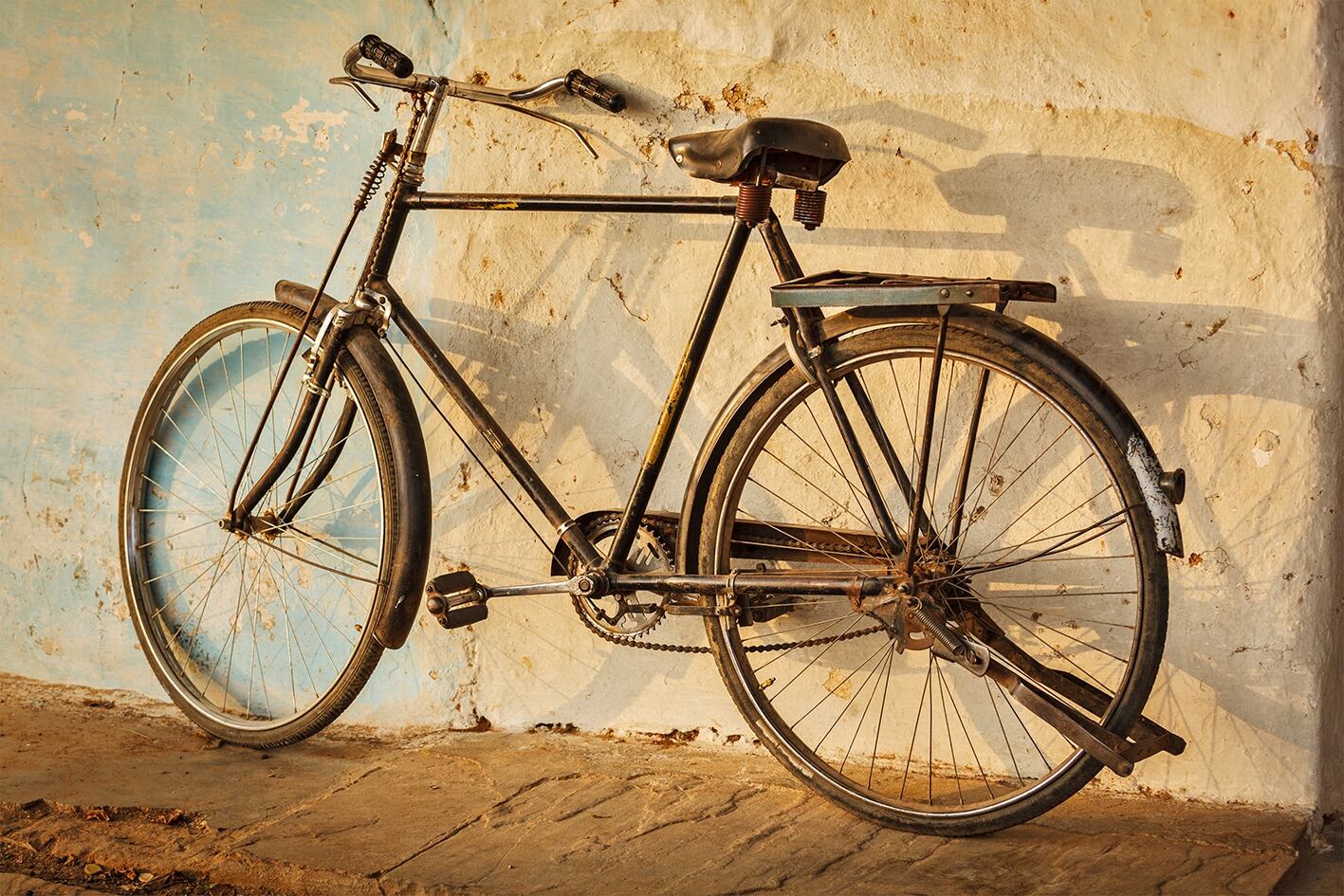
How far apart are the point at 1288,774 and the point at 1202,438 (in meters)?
0.71

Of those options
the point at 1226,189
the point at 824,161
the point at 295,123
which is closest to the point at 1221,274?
the point at 1226,189

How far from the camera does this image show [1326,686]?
2432mm

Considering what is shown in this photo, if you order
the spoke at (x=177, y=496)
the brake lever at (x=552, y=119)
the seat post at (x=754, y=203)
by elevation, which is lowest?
the spoke at (x=177, y=496)

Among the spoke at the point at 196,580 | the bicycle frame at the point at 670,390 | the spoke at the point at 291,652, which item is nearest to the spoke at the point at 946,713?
the bicycle frame at the point at 670,390

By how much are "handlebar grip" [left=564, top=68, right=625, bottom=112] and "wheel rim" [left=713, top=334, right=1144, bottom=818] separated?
787mm

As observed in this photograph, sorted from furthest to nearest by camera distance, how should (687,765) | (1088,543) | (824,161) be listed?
1. (687,765)
2. (1088,543)
3. (824,161)

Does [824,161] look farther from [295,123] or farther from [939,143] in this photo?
[295,123]

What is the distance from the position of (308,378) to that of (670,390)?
0.83 metres

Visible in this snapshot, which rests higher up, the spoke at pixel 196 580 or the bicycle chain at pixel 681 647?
the spoke at pixel 196 580

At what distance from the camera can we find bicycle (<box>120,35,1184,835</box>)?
2.21m

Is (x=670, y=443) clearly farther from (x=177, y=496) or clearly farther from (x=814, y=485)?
(x=177, y=496)

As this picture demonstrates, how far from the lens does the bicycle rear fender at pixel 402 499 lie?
104 inches

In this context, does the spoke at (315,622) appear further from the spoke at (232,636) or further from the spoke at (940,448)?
the spoke at (940,448)

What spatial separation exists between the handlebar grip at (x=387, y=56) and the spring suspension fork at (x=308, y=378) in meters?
0.15
